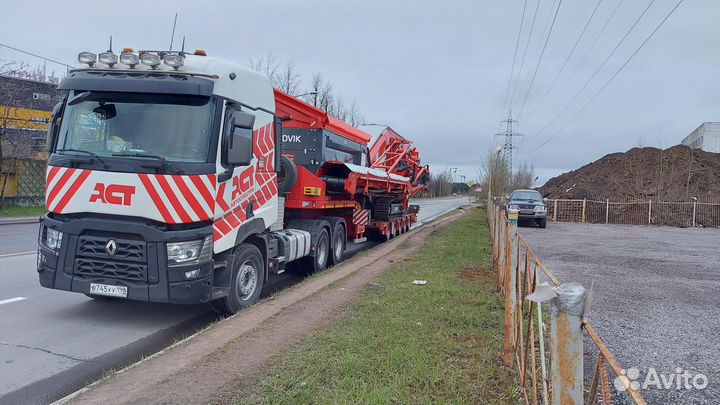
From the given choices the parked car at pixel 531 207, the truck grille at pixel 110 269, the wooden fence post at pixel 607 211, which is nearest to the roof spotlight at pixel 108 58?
the truck grille at pixel 110 269

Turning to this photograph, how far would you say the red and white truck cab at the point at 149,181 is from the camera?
19.3 ft

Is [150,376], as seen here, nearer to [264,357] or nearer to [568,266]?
[264,357]

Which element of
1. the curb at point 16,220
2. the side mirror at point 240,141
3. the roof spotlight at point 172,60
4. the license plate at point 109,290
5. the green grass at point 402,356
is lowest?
the curb at point 16,220

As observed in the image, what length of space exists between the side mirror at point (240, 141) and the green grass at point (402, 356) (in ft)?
7.95

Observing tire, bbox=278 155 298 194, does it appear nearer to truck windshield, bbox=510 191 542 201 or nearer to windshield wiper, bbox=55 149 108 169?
windshield wiper, bbox=55 149 108 169

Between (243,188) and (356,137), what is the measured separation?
7268 mm

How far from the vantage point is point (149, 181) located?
5.87 m

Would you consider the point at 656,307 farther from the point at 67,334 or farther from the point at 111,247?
the point at 67,334

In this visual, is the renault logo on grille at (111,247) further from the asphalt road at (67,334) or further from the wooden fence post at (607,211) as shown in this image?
the wooden fence post at (607,211)

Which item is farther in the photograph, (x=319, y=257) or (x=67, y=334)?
(x=319, y=257)

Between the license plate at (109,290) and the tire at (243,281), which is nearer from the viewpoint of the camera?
the license plate at (109,290)

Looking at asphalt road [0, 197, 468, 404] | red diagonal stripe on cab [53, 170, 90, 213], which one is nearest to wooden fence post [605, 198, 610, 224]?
asphalt road [0, 197, 468, 404]

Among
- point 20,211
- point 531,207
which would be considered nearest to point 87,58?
point 20,211

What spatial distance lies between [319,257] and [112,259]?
203 inches
